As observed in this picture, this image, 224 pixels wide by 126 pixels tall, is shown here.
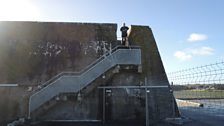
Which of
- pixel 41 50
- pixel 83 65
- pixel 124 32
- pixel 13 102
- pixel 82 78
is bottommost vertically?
pixel 13 102

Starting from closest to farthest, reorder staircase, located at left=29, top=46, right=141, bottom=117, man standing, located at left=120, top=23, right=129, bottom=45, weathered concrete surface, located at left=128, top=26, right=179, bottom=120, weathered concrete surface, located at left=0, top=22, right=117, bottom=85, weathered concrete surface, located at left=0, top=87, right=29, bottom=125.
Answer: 1. staircase, located at left=29, top=46, right=141, bottom=117
2. weathered concrete surface, located at left=128, top=26, right=179, bottom=120
3. weathered concrete surface, located at left=0, top=87, right=29, bottom=125
4. man standing, located at left=120, top=23, right=129, bottom=45
5. weathered concrete surface, located at left=0, top=22, right=117, bottom=85

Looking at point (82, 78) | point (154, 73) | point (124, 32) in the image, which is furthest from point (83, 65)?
point (154, 73)

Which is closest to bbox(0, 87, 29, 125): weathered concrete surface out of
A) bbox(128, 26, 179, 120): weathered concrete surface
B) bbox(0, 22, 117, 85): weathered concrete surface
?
bbox(0, 22, 117, 85): weathered concrete surface

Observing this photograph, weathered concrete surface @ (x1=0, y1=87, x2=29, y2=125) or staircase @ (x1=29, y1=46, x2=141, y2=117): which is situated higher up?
staircase @ (x1=29, y1=46, x2=141, y2=117)

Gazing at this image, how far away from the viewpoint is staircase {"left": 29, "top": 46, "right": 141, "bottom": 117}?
66.0 feet

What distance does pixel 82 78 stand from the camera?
814 inches

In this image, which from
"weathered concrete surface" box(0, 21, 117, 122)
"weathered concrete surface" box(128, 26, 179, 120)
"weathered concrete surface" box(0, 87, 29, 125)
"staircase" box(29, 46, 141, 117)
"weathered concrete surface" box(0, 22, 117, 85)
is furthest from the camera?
"weathered concrete surface" box(0, 22, 117, 85)

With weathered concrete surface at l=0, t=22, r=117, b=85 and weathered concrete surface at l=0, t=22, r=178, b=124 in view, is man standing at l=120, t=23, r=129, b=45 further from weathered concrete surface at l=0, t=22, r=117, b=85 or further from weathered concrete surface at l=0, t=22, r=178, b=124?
weathered concrete surface at l=0, t=22, r=117, b=85

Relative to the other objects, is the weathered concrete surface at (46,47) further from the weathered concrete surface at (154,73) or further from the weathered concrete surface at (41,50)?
the weathered concrete surface at (154,73)

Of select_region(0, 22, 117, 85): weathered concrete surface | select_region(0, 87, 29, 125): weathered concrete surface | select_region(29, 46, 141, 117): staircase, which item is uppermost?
select_region(0, 22, 117, 85): weathered concrete surface

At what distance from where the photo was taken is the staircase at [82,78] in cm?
2011

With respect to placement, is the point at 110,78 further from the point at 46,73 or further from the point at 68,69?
the point at 46,73

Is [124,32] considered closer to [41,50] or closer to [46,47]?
[46,47]

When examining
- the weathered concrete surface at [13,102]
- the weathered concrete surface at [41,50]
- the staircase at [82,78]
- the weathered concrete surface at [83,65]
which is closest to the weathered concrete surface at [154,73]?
the weathered concrete surface at [83,65]
